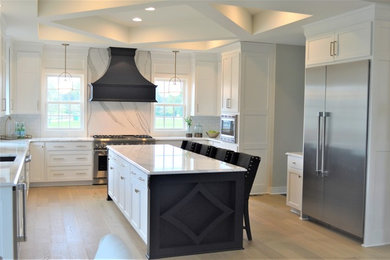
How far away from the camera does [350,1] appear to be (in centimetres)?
411

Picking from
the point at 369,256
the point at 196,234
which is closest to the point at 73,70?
the point at 196,234

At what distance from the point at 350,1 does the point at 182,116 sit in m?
4.94

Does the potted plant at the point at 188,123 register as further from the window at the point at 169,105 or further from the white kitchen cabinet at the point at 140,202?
the white kitchen cabinet at the point at 140,202

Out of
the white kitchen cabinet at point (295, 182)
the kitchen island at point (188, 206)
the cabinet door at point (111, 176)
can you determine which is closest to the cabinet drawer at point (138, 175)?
the kitchen island at point (188, 206)

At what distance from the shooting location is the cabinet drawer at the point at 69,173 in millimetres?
7188

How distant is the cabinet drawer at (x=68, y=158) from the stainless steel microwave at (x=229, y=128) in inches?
96.0

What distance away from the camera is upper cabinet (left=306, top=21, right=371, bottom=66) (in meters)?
4.34

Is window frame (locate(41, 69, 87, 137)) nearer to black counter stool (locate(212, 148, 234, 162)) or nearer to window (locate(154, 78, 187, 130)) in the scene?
window (locate(154, 78, 187, 130))

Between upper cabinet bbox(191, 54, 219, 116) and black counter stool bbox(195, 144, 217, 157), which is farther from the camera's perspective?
upper cabinet bbox(191, 54, 219, 116)

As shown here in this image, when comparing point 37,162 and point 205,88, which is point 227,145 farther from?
point 37,162

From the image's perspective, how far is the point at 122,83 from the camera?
7.57 m

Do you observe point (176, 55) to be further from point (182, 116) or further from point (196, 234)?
point (196, 234)

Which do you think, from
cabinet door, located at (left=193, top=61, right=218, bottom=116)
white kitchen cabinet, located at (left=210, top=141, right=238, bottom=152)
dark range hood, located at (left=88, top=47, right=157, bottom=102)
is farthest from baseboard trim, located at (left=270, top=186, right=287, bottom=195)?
dark range hood, located at (left=88, top=47, right=157, bottom=102)

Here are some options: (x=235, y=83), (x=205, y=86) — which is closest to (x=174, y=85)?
(x=205, y=86)
